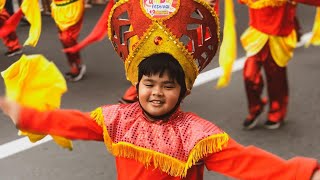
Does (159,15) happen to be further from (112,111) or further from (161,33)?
(112,111)

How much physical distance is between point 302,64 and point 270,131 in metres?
1.87

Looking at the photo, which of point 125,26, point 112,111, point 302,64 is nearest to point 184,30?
point 125,26

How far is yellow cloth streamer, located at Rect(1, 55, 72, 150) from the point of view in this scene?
2385mm

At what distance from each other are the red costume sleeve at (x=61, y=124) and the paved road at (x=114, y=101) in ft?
6.38

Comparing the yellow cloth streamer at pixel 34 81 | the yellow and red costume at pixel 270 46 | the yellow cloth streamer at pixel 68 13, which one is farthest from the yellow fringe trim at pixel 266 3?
the yellow cloth streamer at pixel 34 81

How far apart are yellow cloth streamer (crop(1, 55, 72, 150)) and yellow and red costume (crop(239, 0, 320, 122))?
96.3 inches

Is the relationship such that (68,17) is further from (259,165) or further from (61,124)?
(259,165)

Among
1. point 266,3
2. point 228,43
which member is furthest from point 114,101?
→ point 228,43

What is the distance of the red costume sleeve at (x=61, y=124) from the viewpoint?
7.62 feet

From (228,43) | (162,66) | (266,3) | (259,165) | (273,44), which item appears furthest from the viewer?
(273,44)

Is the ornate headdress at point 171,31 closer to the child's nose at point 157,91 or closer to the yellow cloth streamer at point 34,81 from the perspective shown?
the child's nose at point 157,91

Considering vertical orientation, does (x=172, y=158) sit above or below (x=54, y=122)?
below

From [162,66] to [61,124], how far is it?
0.43 meters

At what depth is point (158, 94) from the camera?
8.07 feet
